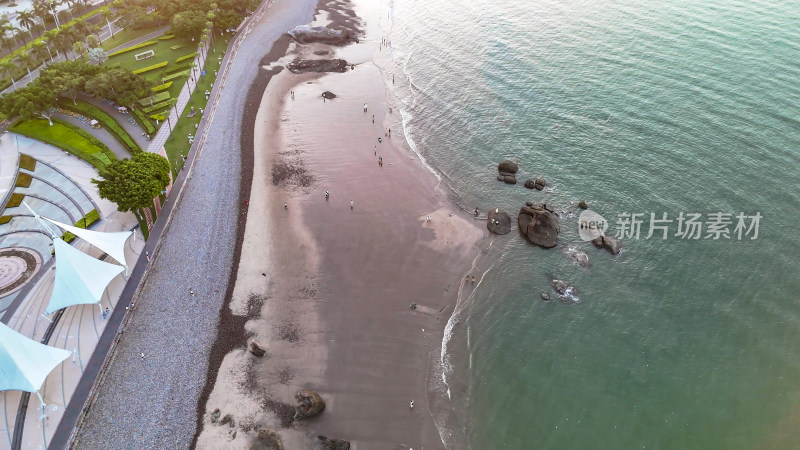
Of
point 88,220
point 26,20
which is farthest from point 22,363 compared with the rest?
point 26,20

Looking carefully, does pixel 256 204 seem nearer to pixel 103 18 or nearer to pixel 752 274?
pixel 752 274

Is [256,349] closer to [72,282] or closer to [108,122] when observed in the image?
[72,282]

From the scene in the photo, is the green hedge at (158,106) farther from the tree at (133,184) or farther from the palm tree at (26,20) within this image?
the palm tree at (26,20)

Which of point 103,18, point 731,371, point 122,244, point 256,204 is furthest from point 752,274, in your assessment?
point 103,18

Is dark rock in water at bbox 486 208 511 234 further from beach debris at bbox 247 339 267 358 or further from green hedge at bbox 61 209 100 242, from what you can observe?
green hedge at bbox 61 209 100 242

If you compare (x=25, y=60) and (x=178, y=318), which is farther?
(x=25, y=60)

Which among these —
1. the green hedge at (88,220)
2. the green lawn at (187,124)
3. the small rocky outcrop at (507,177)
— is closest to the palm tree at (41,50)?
the green lawn at (187,124)
